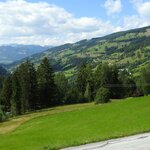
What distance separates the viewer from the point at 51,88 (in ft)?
387

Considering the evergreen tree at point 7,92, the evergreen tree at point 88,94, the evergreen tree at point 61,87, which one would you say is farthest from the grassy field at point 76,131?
the evergreen tree at point 88,94

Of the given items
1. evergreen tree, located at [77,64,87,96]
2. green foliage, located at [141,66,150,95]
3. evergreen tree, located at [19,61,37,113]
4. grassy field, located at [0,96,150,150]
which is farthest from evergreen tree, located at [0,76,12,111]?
grassy field, located at [0,96,150,150]

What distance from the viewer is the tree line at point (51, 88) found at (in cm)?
11025

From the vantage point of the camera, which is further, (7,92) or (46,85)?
(7,92)

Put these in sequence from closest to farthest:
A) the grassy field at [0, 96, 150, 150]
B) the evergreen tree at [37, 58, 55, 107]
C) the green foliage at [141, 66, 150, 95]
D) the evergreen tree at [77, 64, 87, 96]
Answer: the grassy field at [0, 96, 150, 150] → the evergreen tree at [37, 58, 55, 107] → the evergreen tree at [77, 64, 87, 96] → the green foliage at [141, 66, 150, 95]

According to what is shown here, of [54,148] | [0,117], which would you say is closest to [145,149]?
[54,148]

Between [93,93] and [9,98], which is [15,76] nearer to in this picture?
[9,98]

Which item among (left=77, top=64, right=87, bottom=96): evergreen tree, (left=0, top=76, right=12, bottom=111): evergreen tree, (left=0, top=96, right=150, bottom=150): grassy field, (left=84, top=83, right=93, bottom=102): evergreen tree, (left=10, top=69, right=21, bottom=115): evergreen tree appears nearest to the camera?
(left=0, top=96, right=150, bottom=150): grassy field

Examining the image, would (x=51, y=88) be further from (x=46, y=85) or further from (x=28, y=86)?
(x=28, y=86)

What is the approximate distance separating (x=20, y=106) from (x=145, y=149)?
95.3 m

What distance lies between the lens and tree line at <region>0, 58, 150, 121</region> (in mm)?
110250

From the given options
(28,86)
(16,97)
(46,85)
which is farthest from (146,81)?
(16,97)

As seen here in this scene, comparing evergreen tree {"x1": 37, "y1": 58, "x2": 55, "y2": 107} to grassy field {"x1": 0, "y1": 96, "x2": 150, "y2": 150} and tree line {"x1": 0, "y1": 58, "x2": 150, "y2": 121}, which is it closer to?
tree line {"x1": 0, "y1": 58, "x2": 150, "y2": 121}

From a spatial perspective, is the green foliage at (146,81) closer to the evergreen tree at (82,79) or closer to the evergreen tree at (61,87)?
the evergreen tree at (82,79)
